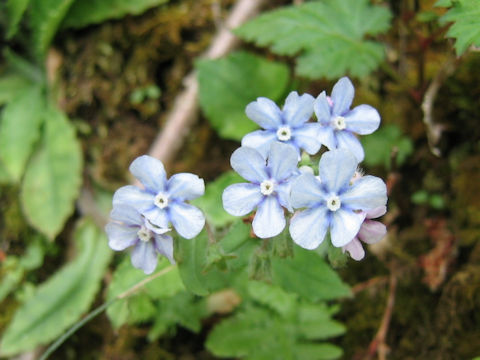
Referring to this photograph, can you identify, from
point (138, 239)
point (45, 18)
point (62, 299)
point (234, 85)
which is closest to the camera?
point (138, 239)

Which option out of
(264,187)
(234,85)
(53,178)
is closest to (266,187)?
(264,187)

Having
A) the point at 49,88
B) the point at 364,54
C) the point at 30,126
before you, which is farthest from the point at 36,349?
the point at 364,54

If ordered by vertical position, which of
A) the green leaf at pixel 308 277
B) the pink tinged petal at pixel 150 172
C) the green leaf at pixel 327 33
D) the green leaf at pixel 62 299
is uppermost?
the pink tinged petal at pixel 150 172

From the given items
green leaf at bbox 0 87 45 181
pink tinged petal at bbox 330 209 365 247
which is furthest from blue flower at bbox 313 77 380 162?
green leaf at bbox 0 87 45 181

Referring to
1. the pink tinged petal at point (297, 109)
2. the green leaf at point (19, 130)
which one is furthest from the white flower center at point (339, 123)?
the green leaf at point (19, 130)

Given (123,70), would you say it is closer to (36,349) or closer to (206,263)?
(36,349)

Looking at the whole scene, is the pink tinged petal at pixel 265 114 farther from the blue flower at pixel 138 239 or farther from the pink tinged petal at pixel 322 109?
the blue flower at pixel 138 239

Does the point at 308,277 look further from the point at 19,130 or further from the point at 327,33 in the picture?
the point at 19,130
